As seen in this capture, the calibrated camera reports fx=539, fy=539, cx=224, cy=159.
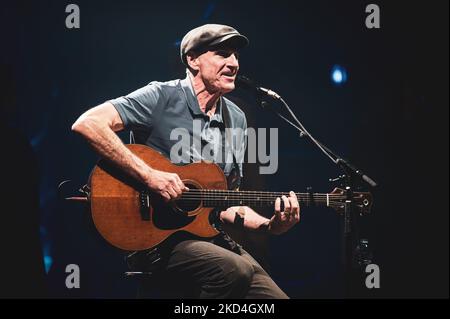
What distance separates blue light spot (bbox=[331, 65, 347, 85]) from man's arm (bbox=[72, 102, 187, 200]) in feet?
4.73

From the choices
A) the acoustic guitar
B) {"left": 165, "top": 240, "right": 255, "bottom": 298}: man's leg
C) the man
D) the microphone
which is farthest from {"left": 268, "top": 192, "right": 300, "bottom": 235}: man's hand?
the microphone

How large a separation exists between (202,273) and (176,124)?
782 mm

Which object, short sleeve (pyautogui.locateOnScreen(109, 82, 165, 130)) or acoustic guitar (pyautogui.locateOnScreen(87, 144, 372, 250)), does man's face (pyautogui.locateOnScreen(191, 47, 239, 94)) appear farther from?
acoustic guitar (pyautogui.locateOnScreen(87, 144, 372, 250))

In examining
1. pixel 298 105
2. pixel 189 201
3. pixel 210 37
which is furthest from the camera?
pixel 298 105

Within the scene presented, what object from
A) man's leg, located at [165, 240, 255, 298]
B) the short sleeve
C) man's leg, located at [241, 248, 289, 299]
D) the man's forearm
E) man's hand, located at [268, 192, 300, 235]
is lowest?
man's leg, located at [241, 248, 289, 299]

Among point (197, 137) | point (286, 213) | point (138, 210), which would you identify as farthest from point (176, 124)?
point (286, 213)

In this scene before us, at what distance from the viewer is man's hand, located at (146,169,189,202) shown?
261cm

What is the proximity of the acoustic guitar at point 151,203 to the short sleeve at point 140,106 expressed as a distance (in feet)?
0.46

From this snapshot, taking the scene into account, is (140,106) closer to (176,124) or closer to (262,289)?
(176,124)

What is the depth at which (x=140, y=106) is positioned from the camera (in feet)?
8.98
